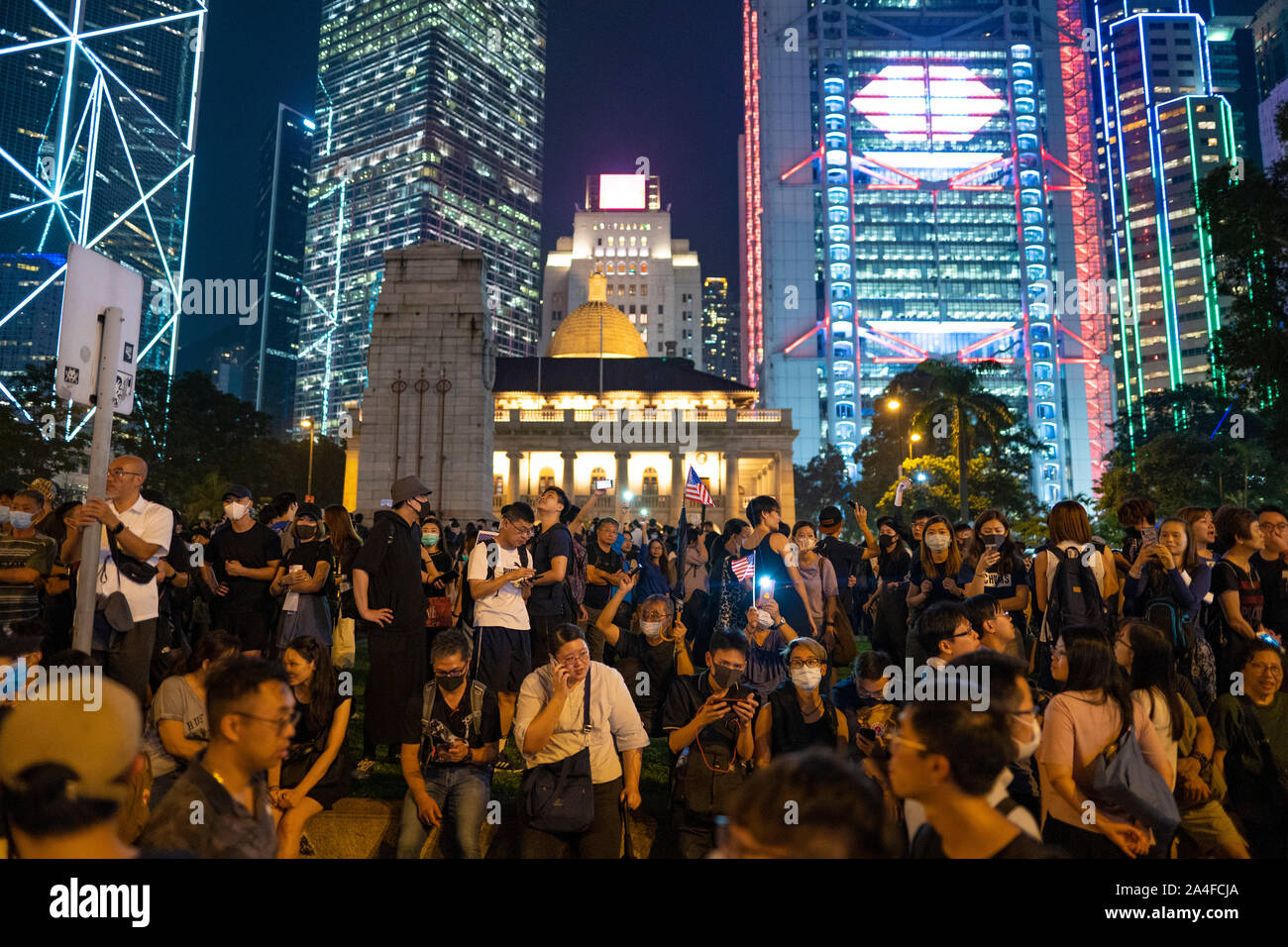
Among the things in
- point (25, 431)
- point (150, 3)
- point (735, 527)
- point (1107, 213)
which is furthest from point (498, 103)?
point (735, 527)

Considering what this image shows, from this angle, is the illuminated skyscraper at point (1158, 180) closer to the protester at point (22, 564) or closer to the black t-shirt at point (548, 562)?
the black t-shirt at point (548, 562)

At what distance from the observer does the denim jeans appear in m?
5.68

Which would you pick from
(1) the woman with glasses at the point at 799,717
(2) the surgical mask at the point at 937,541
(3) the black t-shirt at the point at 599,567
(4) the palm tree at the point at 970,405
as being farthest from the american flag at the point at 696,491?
(4) the palm tree at the point at 970,405

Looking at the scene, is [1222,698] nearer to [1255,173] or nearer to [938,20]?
[1255,173]

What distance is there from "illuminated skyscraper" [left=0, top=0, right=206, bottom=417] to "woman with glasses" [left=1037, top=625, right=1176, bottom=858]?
298 feet

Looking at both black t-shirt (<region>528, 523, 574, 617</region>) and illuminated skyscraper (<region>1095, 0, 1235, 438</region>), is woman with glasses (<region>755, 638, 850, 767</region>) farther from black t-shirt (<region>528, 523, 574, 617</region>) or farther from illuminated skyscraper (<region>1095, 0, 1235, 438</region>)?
illuminated skyscraper (<region>1095, 0, 1235, 438</region>)

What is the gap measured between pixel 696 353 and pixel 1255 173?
145816 mm

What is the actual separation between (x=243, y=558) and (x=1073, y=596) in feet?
25.8

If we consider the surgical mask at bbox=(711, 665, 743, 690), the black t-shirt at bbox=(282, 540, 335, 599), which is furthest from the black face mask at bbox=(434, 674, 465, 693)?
the black t-shirt at bbox=(282, 540, 335, 599)

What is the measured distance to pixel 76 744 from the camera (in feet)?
9.52

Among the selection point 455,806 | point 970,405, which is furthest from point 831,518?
point 970,405

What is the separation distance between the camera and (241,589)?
8273 millimetres

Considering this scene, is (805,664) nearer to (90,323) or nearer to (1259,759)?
(1259,759)

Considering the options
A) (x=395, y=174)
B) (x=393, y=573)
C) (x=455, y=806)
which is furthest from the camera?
(x=395, y=174)
